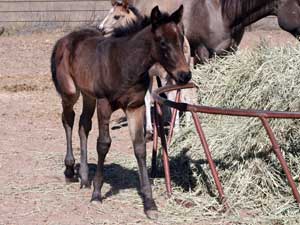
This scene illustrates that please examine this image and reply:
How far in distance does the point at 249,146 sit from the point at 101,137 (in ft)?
3.60

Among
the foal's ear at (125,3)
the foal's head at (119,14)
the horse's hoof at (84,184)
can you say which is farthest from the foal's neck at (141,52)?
the foal's ear at (125,3)

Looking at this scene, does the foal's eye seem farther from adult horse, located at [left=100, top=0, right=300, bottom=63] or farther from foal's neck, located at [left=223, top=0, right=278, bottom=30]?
foal's neck, located at [left=223, top=0, right=278, bottom=30]

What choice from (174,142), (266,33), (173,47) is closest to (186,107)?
(173,47)

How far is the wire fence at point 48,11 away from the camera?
51.7 feet

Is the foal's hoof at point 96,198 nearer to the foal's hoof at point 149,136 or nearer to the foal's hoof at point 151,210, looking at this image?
the foal's hoof at point 151,210

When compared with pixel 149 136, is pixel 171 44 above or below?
above

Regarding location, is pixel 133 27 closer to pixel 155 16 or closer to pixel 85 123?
pixel 155 16

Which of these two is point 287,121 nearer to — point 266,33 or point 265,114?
point 265,114

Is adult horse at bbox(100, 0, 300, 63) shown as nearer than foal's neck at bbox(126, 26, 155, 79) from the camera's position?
No

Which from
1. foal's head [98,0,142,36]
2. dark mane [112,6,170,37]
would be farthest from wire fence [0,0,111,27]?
dark mane [112,6,170,37]

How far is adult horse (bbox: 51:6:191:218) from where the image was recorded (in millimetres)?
5156

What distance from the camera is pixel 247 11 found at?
25.6 ft

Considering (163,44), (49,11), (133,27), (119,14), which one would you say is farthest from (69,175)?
(49,11)

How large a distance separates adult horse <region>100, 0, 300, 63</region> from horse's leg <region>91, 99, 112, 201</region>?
2316mm
